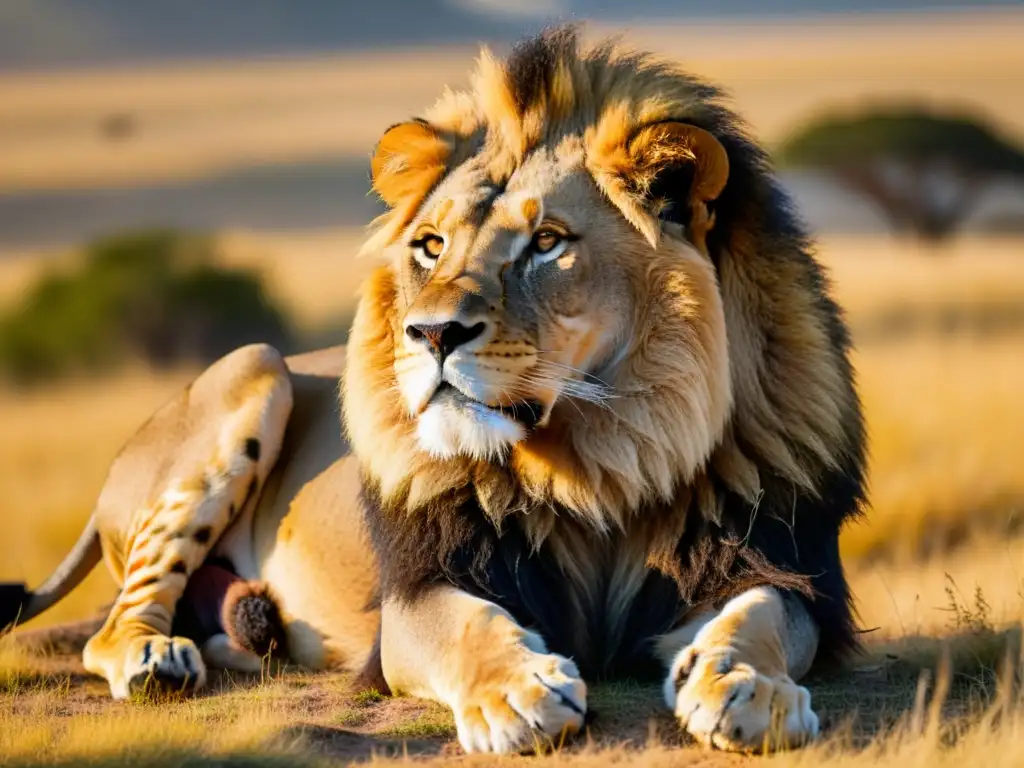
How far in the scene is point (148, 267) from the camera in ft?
88.4

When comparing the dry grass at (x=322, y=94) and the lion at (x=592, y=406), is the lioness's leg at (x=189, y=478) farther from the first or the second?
the dry grass at (x=322, y=94)

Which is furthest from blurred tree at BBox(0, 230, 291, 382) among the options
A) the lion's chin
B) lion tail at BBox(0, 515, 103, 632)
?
the lion's chin

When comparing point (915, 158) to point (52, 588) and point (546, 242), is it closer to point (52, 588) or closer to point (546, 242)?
point (52, 588)

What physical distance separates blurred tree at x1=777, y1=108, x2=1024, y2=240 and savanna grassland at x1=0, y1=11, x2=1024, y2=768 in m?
0.86

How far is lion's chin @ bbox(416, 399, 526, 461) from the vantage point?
15.0 ft

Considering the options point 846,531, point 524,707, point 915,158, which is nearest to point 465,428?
point 524,707

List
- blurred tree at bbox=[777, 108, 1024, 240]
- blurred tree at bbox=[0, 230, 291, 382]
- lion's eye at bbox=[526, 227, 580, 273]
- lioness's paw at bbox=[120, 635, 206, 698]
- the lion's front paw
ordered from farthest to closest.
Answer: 1. blurred tree at bbox=[777, 108, 1024, 240]
2. blurred tree at bbox=[0, 230, 291, 382]
3. lioness's paw at bbox=[120, 635, 206, 698]
4. lion's eye at bbox=[526, 227, 580, 273]
5. the lion's front paw

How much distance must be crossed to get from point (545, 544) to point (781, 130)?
3799 centimetres

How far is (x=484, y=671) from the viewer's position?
4.49 m

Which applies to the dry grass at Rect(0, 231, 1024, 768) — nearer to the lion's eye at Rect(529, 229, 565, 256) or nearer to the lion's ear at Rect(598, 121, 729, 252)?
the lion's eye at Rect(529, 229, 565, 256)

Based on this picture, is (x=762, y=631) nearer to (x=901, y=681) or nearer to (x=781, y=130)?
(x=901, y=681)

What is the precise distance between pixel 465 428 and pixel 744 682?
1.02 m

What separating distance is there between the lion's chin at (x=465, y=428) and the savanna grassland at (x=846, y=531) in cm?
80

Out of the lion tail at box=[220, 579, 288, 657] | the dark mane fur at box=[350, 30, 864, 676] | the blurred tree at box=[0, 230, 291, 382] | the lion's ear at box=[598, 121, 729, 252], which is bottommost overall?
the blurred tree at box=[0, 230, 291, 382]
